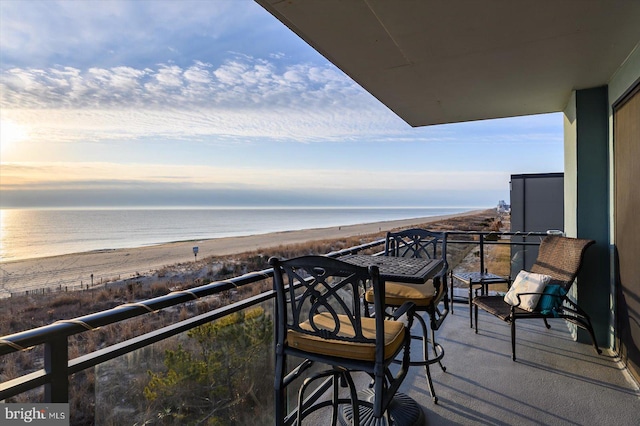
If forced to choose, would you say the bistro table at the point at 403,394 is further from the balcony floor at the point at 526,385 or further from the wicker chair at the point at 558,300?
the wicker chair at the point at 558,300

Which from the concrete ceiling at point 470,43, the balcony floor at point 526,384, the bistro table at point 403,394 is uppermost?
the concrete ceiling at point 470,43

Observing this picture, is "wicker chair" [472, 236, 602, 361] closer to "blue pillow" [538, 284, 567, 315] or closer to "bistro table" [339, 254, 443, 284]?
"blue pillow" [538, 284, 567, 315]

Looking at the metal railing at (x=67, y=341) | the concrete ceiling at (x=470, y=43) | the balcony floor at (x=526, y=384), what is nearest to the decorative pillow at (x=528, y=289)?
the balcony floor at (x=526, y=384)

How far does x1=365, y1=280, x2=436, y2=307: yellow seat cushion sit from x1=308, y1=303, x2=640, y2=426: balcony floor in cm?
71

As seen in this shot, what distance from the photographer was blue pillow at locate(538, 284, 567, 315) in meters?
3.36

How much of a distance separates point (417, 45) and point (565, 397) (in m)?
2.64

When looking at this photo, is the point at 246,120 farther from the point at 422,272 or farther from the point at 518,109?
the point at 422,272

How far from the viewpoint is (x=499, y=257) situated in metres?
5.20

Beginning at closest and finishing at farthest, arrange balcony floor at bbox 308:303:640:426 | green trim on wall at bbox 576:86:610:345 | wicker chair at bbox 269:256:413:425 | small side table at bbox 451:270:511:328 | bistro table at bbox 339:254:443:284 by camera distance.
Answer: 1. wicker chair at bbox 269:256:413:425
2. bistro table at bbox 339:254:443:284
3. balcony floor at bbox 308:303:640:426
4. green trim on wall at bbox 576:86:610:345
5. small side table at bbox 451:270:511:328

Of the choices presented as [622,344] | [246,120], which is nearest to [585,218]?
[622,344]
